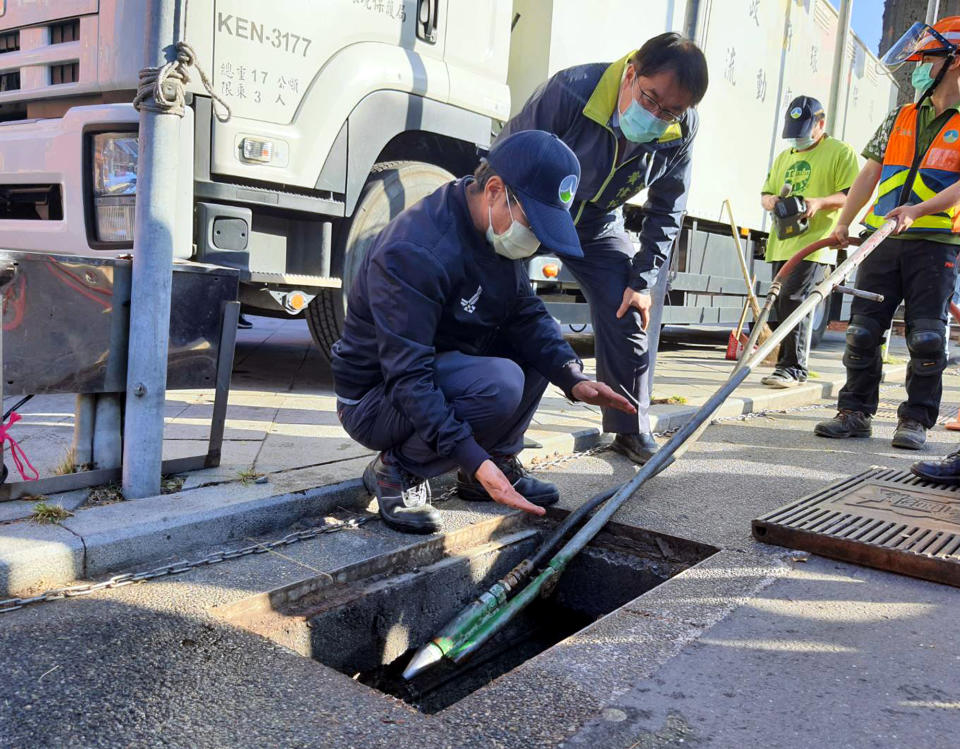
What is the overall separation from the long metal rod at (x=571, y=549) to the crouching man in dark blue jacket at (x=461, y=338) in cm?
21

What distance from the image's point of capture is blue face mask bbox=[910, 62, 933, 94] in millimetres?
3840

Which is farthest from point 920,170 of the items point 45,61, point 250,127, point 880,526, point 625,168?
point 45,61

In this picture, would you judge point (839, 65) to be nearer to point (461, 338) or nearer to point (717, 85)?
point (717, 85)

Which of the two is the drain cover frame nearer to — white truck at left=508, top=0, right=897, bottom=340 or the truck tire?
the truck tire

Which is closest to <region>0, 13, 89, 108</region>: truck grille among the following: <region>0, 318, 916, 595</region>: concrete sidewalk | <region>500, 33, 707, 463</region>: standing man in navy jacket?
<region>0, 318, 916, 595</region>: concrete sidewalk

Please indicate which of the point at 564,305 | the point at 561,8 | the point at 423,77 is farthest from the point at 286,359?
the point at 561,8

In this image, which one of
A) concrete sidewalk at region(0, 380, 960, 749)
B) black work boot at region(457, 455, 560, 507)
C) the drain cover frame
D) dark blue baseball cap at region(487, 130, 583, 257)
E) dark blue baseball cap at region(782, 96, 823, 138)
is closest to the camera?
concrete sidewalk at region(0, 380, 960, 749)

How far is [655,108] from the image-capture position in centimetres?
297

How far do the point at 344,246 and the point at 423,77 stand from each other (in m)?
0.92

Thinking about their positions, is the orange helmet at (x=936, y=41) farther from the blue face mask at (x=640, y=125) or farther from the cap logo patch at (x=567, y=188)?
the cap logo patch at (x=567, y=188)

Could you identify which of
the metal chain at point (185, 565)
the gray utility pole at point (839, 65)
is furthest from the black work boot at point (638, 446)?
the gray utility pole at point (839, 65)

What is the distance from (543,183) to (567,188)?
8cm

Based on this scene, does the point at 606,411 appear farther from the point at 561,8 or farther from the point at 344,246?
the point at 561,8

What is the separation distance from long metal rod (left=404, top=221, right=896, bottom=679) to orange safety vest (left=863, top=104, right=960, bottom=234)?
0.56 meters
